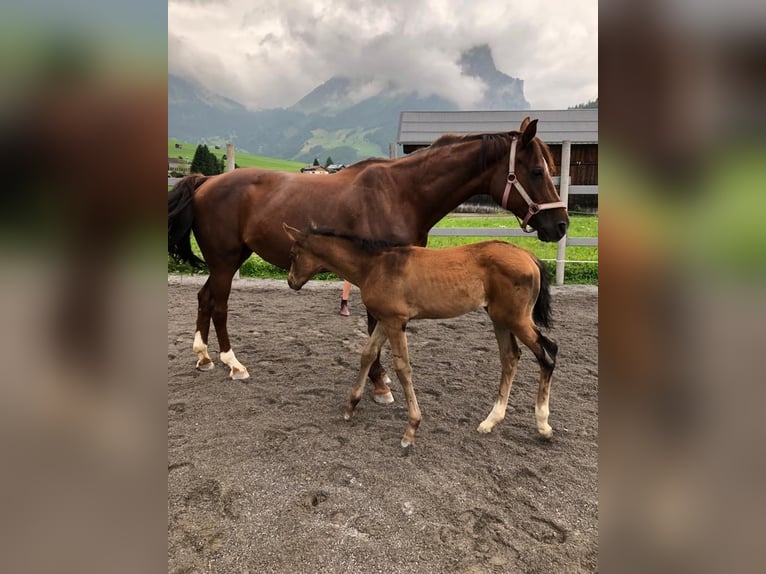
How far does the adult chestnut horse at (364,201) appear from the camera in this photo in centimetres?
301

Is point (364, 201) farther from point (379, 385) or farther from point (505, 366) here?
point (505, 366)

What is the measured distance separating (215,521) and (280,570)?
466 millimetres

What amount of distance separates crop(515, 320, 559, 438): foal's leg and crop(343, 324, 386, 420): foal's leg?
93cm

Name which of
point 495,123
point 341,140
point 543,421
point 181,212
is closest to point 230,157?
point 181,212

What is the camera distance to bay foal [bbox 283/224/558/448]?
2.76 m

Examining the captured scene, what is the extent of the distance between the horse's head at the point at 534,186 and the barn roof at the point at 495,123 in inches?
Result: 463

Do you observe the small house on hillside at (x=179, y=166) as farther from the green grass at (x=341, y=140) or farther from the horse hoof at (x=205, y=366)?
the green grass at (x=341, y=140)

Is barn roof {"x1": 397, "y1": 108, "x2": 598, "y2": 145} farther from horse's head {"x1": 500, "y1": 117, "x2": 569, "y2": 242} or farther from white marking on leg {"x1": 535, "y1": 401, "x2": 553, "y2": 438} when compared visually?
white marking on leg {"x1": 535, "y1": 401, "x2": 553, "y2": 438}

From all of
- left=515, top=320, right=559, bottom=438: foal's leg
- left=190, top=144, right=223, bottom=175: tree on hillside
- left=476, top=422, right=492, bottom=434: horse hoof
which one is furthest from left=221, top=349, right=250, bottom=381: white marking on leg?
left=190, top=144, right=223, bottom=175: tree on hillside

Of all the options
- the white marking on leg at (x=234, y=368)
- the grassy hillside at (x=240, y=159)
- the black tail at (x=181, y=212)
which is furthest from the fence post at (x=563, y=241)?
the grassy hillside at (x=240, y=159)

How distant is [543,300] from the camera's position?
3002 mm
